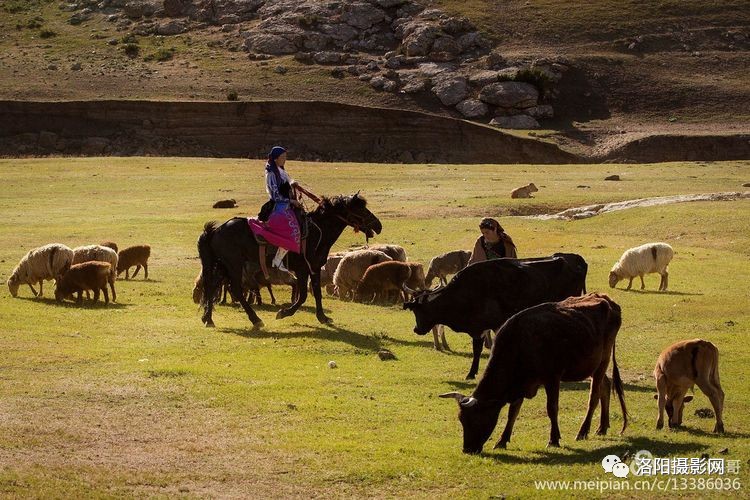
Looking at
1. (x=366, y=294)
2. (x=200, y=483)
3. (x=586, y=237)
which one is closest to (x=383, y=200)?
(x=586, y=237)

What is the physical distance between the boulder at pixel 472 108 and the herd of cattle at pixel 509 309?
187ft

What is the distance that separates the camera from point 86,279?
24.1m

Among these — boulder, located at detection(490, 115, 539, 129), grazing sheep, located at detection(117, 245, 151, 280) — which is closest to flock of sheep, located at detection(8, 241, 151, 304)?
grazing sheep, located at detection(117, 245, 151, 280)

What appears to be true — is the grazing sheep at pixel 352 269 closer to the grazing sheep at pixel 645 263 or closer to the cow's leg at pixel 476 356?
the grazing sheep at pixel 645 263

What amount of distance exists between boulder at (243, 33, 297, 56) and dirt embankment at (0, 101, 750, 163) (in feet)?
40.8

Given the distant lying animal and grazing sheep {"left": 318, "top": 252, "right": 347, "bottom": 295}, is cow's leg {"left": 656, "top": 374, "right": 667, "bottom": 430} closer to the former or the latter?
grazing sheep {"left": 318, "top": 252, "right": 347, "bottom": 295}

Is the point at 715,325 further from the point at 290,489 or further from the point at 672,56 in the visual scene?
the point at 672,56

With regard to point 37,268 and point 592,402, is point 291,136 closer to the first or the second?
point 37,268

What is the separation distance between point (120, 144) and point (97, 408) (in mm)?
65867

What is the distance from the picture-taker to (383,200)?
4541 centimetres

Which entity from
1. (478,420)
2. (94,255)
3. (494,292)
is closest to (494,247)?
(494,292)

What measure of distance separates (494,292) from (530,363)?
4479 millimetres

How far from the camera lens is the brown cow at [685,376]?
14078 mm

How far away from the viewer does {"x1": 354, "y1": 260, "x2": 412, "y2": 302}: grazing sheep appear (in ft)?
85.1
